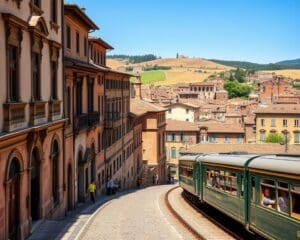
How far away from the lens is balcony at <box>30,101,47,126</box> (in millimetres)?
19719

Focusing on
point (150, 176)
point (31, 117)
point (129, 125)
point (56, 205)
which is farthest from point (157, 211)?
point (150, 176)

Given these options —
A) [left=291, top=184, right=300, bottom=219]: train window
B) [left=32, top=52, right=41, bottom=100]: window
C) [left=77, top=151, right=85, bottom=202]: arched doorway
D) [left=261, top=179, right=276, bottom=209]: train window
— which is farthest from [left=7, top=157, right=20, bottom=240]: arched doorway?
[left=77, top=151, right=85, bottom=202]: arched doorway

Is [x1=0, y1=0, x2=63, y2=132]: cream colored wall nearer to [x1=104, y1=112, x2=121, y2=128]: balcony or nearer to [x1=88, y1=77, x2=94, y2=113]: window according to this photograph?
[x1=88, y1=77, x2=94, y2=113]: window

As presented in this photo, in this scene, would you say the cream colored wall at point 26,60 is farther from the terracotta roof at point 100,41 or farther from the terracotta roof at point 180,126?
the terracotta roof at point 180,126

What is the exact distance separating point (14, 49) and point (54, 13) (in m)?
6.96

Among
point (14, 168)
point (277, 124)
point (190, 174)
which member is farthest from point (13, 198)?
point (277, 124)

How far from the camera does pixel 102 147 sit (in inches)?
1598

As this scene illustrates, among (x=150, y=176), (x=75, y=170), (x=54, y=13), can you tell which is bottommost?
(x=150, y=176)

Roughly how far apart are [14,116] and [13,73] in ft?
4.72

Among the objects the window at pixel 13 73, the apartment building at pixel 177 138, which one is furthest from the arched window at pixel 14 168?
the apartment building at pixel 177 138

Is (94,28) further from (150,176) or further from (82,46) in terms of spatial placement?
(150,176)

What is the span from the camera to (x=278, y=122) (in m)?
98.3

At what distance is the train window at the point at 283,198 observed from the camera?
14172mm

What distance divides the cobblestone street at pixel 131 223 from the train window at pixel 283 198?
5.48 meters
